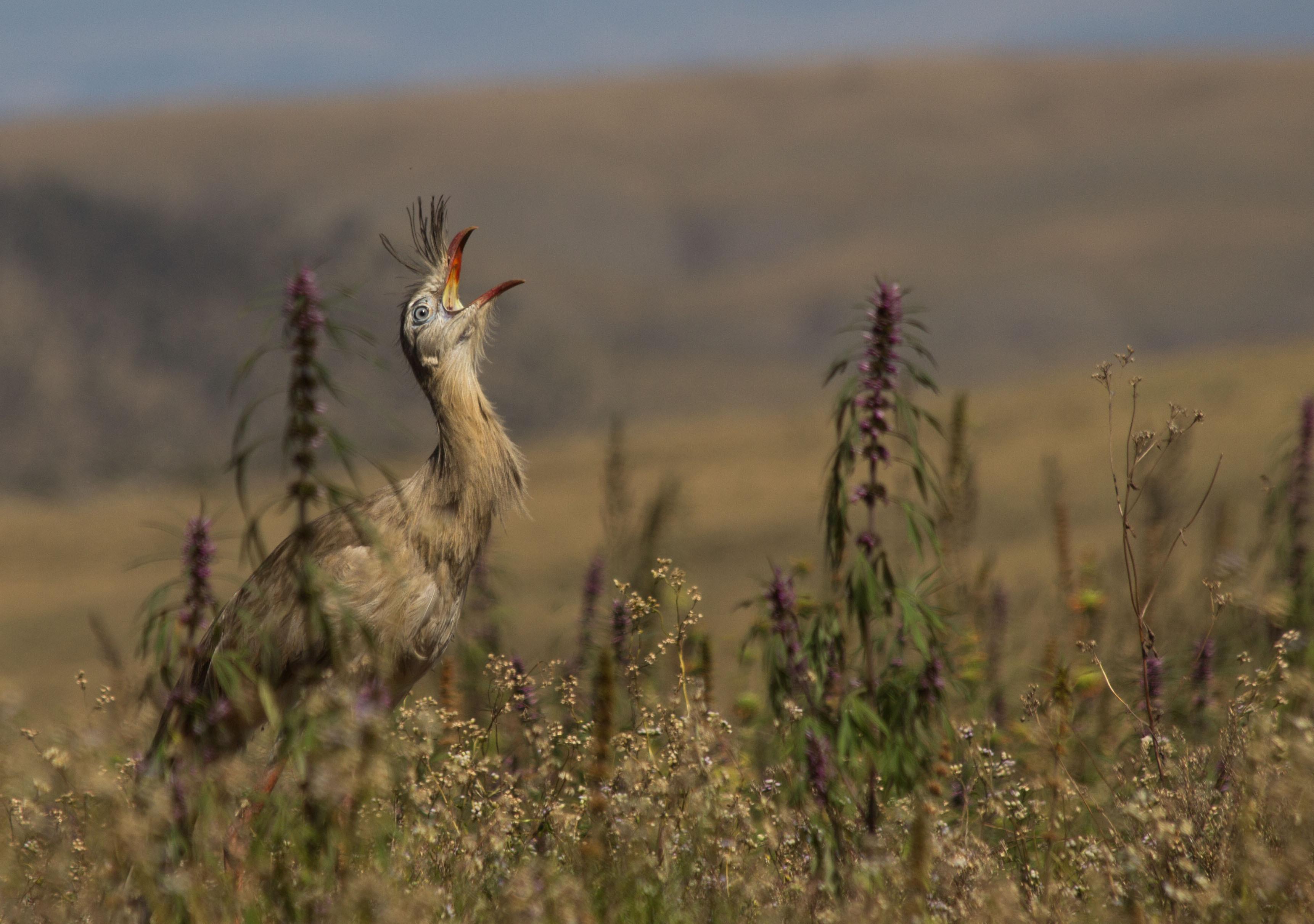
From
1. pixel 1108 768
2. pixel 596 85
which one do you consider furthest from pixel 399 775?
pixel 596 85

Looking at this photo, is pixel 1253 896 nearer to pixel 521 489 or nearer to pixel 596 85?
pixel 521 489

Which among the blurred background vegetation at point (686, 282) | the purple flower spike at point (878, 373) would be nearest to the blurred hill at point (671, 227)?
the blurred background vegetation at point (686, 282)

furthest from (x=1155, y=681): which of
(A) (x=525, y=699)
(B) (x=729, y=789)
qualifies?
(A) (x=525, y=699)

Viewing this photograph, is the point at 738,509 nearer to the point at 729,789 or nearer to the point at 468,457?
the point at 468,457

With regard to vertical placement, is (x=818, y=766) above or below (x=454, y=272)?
below

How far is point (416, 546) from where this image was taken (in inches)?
178

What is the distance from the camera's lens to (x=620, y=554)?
562 centimetres

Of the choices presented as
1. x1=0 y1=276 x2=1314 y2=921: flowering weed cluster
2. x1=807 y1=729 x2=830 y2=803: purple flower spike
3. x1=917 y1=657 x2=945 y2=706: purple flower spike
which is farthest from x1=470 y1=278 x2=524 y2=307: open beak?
x1=807 y1=729 x2=830 y2=803: purple flower spike

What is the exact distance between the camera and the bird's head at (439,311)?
496 centimetres

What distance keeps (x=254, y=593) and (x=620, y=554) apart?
5.42ft

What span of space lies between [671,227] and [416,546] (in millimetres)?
76743

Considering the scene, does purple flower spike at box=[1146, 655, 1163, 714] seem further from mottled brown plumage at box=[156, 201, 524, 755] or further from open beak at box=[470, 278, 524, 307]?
open beak at box=[470, 278, 524, 307]

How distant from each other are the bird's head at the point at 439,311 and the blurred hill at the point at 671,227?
16663 mm

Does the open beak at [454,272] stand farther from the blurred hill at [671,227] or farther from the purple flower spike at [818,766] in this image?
the blurred hill at [671,227]
